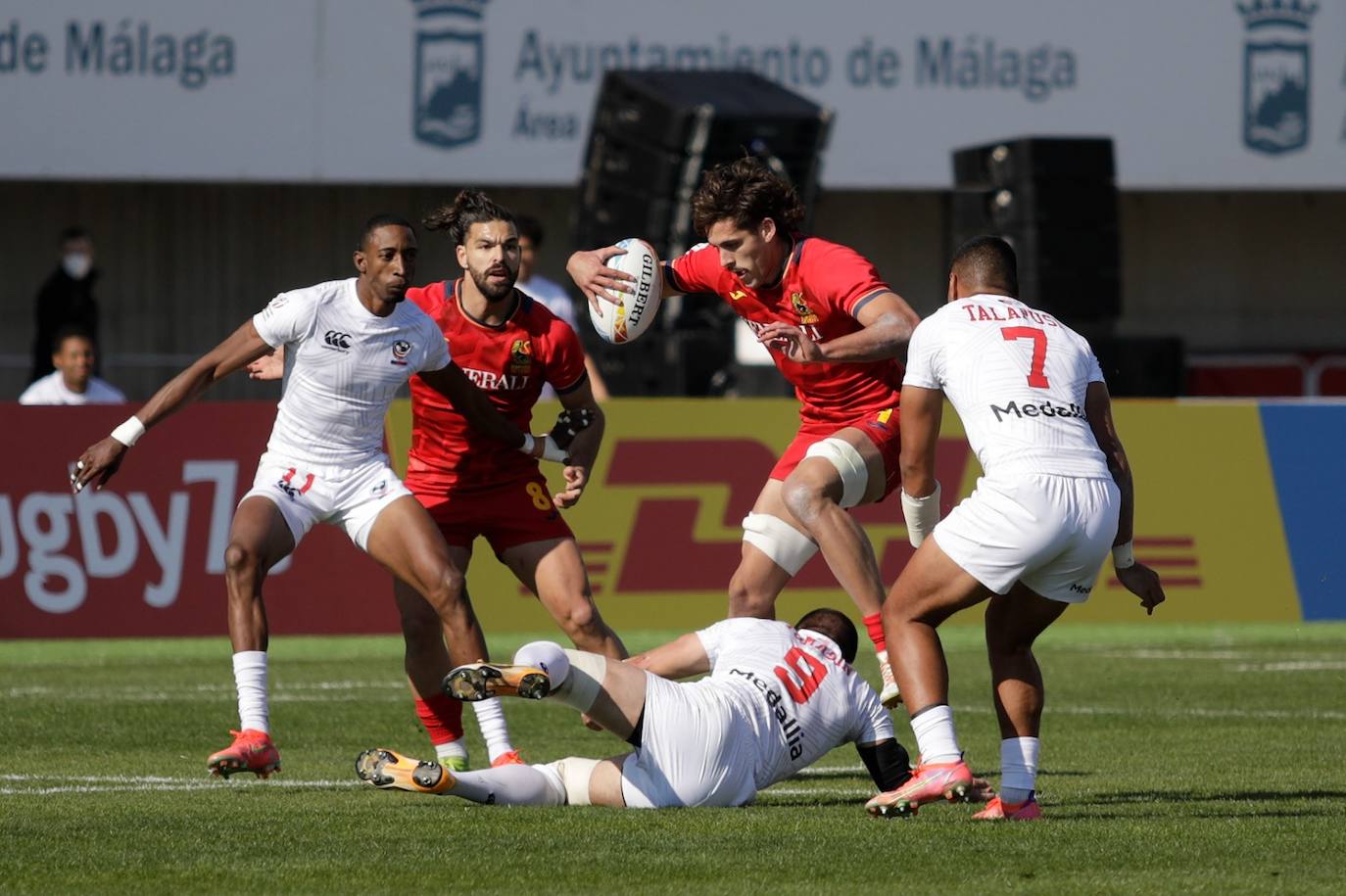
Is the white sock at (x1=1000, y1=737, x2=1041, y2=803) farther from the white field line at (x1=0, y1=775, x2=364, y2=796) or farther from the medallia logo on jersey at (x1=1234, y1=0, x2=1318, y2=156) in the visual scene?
the medallia logo on jersey at (x1=1234, y1=0, x2=1318, y2=156)

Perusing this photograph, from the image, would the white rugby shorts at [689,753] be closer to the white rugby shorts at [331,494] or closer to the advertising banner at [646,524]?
the white rugby shorts at [331,494]

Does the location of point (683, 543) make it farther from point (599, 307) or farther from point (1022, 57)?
point (1022, 57)

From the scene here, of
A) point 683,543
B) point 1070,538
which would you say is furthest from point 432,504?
point 683,543

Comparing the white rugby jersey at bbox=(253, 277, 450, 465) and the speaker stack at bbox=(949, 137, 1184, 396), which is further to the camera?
the speaker stack at bbox=(949, 137, 1184, 396)

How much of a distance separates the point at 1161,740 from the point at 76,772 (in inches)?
192

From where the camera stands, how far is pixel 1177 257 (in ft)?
92.9

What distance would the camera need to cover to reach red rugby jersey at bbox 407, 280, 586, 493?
32.1 ft

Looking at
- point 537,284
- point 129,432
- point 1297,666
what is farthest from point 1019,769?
point 537,284

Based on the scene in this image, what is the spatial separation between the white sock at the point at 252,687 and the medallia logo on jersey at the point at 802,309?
2.54 m

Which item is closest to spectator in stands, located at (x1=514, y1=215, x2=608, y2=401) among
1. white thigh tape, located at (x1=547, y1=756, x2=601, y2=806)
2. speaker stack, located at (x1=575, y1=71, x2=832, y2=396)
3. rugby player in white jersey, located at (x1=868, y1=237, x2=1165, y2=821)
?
speaker stack, located at (x1=575, y1=71, x2=832, y2=396)

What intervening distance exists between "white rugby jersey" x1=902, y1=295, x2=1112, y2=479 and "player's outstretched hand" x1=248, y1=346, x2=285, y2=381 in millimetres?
3182

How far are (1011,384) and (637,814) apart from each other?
1914mm

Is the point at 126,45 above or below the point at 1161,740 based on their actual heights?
above

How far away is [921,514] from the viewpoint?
8328 millimetres
